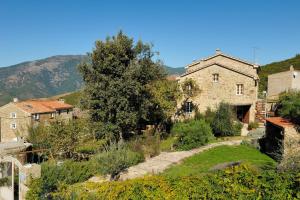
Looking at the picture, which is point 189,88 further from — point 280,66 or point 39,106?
point 280,66

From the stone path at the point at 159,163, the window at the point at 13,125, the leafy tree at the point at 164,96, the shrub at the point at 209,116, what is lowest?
the window at the point at 13,125

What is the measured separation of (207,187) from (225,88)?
81.1 feet

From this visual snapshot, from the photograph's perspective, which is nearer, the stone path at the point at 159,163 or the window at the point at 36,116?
the stone path at the point at 159,163

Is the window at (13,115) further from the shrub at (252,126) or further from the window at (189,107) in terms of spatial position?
the shrub at (252,126)

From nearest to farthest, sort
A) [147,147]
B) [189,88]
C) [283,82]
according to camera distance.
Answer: [147,147]
[189,88]
[283,82]

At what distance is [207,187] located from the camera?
32.1 ft

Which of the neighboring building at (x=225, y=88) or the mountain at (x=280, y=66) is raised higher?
the mountain at (x=280, y=66)

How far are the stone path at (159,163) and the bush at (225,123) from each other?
3737mm

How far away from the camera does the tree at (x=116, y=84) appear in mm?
26375

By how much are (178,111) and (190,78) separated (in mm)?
3755

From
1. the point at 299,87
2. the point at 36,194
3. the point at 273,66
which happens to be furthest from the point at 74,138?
the point at 273,66

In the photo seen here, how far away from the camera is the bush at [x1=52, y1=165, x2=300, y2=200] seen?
30.6 ft

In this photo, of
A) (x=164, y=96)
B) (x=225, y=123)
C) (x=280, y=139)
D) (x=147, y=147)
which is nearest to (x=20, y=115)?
(x=164, y=96)

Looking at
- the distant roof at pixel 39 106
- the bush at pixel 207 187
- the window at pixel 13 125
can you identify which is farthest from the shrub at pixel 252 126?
the window at pixel 13 125
